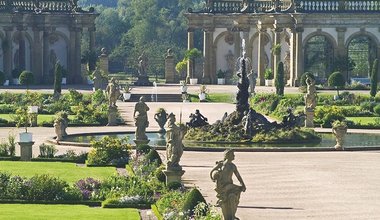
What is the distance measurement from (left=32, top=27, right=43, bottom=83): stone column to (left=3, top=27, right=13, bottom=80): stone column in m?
1.98

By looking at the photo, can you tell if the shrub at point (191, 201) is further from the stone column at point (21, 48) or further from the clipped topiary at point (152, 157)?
the stone column at point (21, 48)

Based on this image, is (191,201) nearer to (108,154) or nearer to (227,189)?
(227,189)

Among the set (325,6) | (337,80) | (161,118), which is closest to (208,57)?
(325,6)

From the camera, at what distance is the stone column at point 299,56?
92.9m

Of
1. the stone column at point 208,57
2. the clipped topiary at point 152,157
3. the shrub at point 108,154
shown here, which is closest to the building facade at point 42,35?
the stone column at point 208,57

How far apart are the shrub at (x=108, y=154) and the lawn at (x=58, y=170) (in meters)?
0.78

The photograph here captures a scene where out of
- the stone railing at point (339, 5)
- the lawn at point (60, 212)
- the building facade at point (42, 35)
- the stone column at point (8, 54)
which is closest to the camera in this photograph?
the lawn at point (60, 212)

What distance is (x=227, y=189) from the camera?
101ft

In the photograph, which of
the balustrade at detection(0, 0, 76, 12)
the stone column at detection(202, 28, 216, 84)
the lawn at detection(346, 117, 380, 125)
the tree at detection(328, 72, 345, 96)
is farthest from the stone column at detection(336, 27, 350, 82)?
the lawn at detection(346, 117, 380, 125)

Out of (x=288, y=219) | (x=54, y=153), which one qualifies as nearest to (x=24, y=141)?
(x=54, y=153)

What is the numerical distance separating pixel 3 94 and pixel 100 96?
6570 millimetres

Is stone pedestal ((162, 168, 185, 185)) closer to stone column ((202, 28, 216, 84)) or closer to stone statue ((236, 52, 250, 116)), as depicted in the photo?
stone statue ((236, 52, 250, 116))

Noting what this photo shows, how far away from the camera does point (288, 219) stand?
33625mm

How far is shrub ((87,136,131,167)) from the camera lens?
1843 inches
